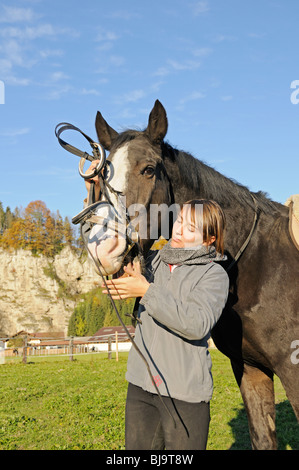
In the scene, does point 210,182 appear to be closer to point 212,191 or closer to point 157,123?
point 212,191

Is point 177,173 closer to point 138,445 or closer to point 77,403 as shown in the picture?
point 138,445

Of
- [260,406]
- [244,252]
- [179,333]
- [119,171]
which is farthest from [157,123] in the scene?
[260,406]

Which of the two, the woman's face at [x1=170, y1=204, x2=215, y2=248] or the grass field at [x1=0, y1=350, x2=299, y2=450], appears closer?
the woman's face at [x1=170, y1=204, x2=215, y2=248]

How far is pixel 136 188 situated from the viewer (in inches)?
101

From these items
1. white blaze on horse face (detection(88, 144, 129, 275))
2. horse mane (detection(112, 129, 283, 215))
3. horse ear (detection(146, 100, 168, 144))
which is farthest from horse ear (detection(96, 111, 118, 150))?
white blaze on horse face (detection(88, 144, 129, 275))

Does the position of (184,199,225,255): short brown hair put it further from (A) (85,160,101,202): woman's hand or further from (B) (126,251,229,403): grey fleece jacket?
(A) (85,160,101,202): woman's hand

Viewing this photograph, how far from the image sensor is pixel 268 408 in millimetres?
3189

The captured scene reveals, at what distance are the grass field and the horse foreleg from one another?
2.20 m

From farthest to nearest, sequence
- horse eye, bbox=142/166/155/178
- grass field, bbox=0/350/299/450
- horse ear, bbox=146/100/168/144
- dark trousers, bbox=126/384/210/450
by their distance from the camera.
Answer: grass field, bbox=0/350/299/450
horse ear, bbox=146/100/168/144
horse eye, bbox=142/166/155/178
dark trousers, bbox=126/384/210/450

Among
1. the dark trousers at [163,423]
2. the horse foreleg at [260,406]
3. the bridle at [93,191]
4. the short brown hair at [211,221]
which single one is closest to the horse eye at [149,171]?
the bridle at [93,191]

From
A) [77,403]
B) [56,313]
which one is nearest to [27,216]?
[56,313]

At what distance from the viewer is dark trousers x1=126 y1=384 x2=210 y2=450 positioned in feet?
6.57

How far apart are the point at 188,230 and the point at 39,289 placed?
100567mm

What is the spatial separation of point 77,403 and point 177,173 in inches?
266
